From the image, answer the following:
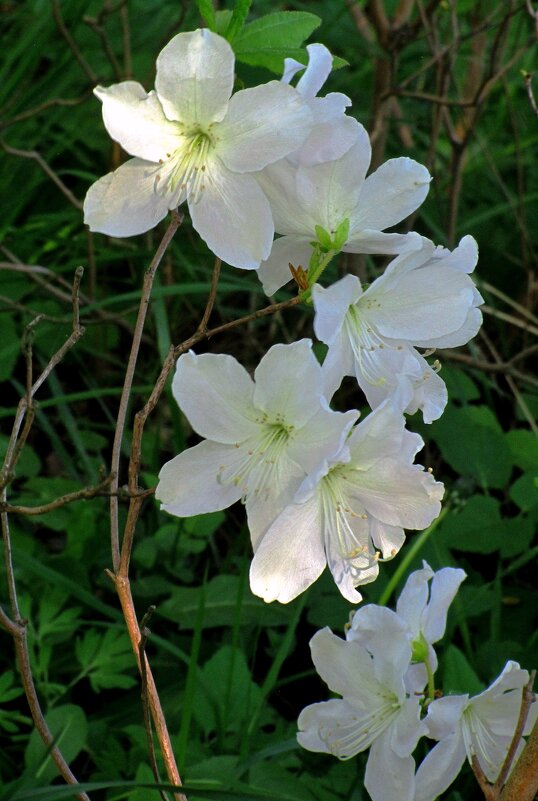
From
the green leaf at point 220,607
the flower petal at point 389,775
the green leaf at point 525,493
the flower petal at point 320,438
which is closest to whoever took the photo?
the flower petal at point 320,438

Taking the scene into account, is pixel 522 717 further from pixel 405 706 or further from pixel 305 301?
pixel 305 301

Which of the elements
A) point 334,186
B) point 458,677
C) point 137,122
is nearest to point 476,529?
point 458,677

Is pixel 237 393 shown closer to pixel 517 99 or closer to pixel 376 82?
pixel 376 82

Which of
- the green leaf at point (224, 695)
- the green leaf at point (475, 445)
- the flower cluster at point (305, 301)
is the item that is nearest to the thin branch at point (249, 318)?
the flower cluster at point (305, 301)

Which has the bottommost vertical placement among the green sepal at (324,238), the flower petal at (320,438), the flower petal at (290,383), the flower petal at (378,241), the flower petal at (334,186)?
the flower petal at (320,438)

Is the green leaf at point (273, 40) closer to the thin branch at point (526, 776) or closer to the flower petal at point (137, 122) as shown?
the flower petal at point (137, 122)

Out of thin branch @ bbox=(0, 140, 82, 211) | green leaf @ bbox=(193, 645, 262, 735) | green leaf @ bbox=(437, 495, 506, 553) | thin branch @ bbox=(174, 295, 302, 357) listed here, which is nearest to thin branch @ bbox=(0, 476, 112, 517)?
thin branch @ bbox=(174, 295, 302, 357)

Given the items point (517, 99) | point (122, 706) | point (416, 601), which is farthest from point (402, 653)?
point (517, 99)
